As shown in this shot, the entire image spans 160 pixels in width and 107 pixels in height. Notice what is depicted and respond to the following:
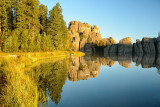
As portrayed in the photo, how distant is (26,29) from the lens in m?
40.2

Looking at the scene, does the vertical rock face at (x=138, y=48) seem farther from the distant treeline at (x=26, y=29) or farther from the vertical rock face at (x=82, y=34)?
the distant treeline at (x=26, y=29)

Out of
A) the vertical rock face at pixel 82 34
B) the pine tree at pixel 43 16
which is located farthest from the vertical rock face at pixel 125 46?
the pine tree at pixel 43 16

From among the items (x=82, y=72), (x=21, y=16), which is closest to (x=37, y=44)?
(x=21, y=16)

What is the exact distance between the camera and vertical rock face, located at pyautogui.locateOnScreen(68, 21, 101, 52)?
115 metres

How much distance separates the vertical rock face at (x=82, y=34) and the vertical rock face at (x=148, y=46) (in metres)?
50.1

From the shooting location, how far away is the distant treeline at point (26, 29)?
3400 cm

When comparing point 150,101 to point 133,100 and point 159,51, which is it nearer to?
point 133,100

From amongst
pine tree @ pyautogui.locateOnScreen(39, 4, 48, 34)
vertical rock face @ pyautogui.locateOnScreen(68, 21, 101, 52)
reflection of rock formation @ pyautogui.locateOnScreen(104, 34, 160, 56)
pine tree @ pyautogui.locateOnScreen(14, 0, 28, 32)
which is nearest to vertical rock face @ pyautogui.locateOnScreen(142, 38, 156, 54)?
reflection of rock formation @ pyautogui.locateOnScreen(104, 34, 160, 56)

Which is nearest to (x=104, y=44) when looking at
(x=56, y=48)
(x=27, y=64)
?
(x=56, y=48)

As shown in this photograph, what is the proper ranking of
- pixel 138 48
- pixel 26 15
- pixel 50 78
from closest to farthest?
pixel 50 78 < pixel 26 15 < pixel 138 48

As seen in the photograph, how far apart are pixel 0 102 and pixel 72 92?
491 cm

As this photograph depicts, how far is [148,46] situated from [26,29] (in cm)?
7047

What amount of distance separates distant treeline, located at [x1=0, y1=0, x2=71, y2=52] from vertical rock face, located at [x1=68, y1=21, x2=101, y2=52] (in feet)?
198

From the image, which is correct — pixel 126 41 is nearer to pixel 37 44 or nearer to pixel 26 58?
pixel 37 44
